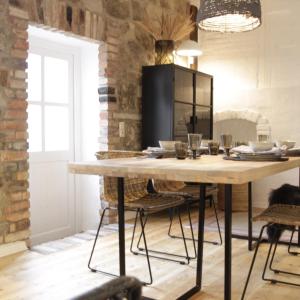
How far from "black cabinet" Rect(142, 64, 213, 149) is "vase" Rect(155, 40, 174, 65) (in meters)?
0.29

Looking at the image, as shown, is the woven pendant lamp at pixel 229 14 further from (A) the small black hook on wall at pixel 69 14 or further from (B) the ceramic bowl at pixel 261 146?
(A) the small black hook on wall at pixel 69 14

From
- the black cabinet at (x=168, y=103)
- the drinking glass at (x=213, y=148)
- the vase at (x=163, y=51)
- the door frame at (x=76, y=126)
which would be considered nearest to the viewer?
the drinking glass at (x=213, y=148)

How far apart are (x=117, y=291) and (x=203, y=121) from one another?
15.5 ft

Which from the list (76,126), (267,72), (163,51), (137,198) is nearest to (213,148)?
(137,198)

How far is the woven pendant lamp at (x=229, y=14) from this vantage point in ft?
9.07

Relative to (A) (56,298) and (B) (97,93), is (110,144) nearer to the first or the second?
(B) (97,93)

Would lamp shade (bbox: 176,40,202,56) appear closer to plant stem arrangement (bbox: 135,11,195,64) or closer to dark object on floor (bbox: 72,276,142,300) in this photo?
plant stem arrangement (bbox: 135,11,195,64)

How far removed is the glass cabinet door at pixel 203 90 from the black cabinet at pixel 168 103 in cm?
7

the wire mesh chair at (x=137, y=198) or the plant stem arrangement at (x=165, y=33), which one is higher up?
the plant stem arrangement at (x=165, y=33)

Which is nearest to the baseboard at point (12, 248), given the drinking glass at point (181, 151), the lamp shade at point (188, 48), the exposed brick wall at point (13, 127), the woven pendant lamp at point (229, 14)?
the exposed brick wall at point (13, 127)

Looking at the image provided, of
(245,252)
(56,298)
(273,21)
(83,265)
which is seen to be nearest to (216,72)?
(273,21)

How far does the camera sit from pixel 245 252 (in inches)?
130

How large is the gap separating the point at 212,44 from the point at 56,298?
14.6ft

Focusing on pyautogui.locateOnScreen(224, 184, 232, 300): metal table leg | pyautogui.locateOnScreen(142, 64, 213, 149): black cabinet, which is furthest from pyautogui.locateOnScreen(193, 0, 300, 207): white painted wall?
pyautogui.locateOnScreen(224, 184, 232, 300): metal table leg
